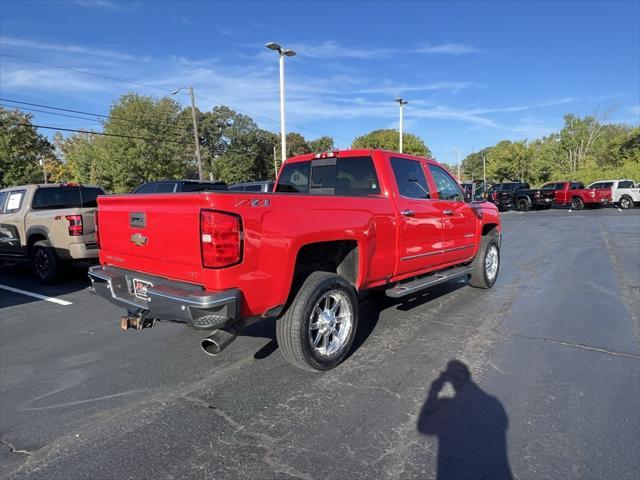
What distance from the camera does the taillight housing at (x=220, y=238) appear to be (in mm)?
2930

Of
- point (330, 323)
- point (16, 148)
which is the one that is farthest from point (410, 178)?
point (16, 148)

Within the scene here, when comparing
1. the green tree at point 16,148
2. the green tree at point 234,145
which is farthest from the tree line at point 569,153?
the green tree at point 16,148

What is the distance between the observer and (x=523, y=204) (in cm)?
2959

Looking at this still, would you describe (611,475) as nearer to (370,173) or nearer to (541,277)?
(370,173)

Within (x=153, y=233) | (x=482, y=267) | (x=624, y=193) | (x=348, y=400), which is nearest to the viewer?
(x=348, y=400)

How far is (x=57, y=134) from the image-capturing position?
66688mm

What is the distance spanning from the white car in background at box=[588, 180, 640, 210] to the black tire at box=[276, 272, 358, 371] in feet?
100

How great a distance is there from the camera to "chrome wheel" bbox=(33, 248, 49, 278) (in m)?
7.69

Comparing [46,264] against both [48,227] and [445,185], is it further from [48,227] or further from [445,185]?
[445,185]

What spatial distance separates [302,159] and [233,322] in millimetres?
2844

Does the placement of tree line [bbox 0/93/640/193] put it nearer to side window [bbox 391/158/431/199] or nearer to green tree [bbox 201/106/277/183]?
green tree [bbox 201/106/277/183]

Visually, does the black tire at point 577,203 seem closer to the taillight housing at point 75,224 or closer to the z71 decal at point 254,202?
the taillight housing at point 75,224

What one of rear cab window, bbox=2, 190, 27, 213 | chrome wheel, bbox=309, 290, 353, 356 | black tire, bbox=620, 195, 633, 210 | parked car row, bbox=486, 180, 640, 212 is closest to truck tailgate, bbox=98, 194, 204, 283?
chrome wheel, bbox=309, 290, 353, 356

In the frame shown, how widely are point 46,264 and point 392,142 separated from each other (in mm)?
59097
